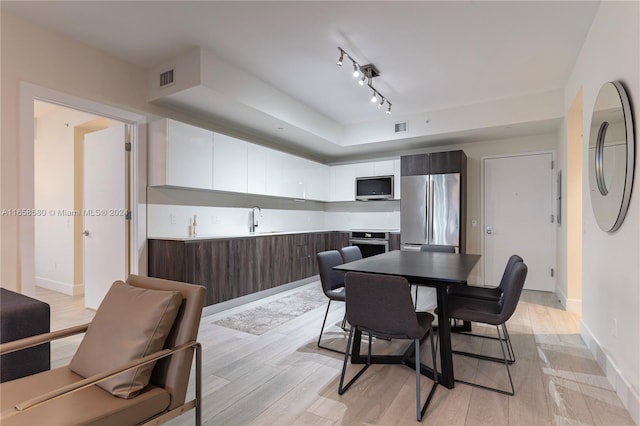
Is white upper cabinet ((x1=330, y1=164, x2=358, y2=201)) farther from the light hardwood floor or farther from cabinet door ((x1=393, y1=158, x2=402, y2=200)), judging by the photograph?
the light hardwood floor

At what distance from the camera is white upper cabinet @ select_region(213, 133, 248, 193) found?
402 cm

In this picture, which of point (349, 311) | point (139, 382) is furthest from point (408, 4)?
point (139, 382)

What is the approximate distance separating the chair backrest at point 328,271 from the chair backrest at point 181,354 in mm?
1477

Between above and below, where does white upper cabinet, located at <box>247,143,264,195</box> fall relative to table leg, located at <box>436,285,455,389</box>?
above

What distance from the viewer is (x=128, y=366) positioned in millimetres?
1224

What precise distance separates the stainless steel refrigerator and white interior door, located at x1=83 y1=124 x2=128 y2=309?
12.9ft

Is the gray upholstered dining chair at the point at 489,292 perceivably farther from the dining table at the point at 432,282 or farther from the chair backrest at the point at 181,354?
the chair backrest at the point at 181,354

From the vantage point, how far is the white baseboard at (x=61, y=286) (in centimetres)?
466

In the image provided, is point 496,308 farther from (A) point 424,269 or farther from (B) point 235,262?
(B) point 235,262

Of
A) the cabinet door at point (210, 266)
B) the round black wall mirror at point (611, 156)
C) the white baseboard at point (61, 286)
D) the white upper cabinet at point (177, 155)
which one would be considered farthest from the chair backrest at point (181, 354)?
the white baseboard at point (61, 286)

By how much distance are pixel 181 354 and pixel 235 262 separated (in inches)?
101

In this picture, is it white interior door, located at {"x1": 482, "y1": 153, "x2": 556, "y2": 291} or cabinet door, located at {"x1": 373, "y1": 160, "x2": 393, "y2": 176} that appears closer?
white interior door, located at {"x1": 482, "y1": 153, "x2": 556, "y2": 291}

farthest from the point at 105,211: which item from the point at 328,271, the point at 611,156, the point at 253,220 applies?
the point at 611,156

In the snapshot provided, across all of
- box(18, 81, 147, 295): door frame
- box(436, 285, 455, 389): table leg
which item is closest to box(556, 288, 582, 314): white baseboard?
box(436, 285, 455, 389): table leg
